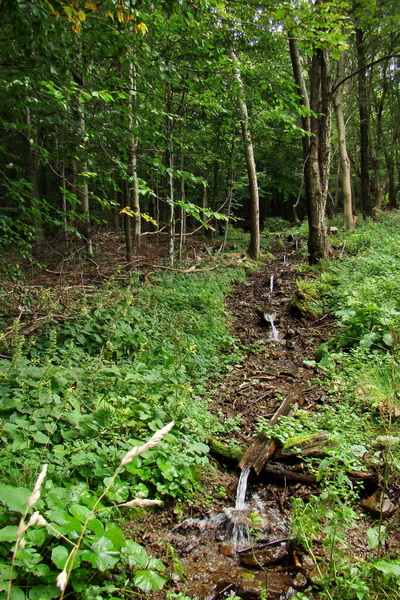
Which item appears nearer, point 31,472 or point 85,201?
point 31,472

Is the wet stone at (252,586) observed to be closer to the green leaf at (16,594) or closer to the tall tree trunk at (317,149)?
the green leaf at (16,594)

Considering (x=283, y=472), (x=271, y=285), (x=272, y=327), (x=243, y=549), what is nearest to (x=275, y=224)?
(x=271, y=285)

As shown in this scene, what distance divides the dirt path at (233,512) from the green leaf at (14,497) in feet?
3.79

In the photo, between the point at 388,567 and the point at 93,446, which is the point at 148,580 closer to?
the point at 93,446

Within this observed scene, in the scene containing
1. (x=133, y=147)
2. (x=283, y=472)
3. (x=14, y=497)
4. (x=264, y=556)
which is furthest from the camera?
(x=133, y=147)

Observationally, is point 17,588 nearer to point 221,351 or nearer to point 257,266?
point 221,351

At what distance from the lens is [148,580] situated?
220 centimetres

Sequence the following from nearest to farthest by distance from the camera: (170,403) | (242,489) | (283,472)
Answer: (242,489)
(283,472)
(170,403)

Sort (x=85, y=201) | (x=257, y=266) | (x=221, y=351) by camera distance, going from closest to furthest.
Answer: (x=221, y=351) < (x=85, y=201) < (x=257, y=266)

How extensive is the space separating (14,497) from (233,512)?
81.0 inches

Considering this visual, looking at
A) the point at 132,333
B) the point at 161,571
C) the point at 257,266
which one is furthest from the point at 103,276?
the point at 257,266

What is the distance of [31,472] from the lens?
8.11 ft

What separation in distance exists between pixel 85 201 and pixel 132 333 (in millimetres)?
5843

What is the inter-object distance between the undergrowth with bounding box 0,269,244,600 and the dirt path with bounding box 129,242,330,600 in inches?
9.9
